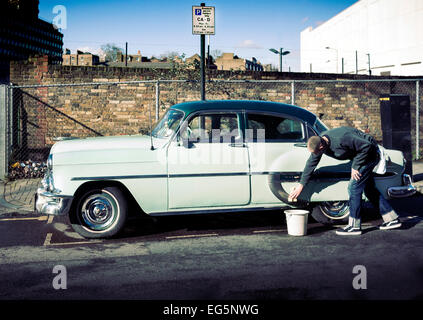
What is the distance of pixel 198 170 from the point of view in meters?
5.92

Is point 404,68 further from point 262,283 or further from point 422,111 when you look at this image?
point 262,283

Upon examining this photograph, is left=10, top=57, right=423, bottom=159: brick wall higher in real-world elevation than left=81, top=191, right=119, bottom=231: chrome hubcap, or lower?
higher

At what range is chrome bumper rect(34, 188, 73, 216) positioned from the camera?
5.69 meters

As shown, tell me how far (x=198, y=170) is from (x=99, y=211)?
4.48 feet

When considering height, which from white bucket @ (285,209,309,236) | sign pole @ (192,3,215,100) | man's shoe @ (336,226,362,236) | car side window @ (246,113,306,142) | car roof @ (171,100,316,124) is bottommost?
man's shoe @ (336,226,362,236)

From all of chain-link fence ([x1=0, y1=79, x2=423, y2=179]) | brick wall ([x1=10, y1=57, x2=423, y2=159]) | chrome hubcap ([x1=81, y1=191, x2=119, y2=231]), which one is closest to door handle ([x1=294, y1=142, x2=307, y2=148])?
chrome hubcap ([x1=81, y1=191, x2=119, y2=231])

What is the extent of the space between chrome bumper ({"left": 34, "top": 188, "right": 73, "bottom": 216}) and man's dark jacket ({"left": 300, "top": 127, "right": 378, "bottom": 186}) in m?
2.98

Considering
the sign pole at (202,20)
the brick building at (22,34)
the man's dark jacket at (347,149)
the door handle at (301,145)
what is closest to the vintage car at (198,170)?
the door handle at (301,145)

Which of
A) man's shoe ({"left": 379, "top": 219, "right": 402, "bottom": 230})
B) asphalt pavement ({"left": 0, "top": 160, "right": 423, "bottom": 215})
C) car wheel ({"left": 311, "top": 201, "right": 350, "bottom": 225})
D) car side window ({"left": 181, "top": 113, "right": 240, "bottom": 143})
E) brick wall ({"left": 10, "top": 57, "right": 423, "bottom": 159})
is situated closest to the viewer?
car side window ({"left": 181, "top": 113, "right": 240, "bottom": 143})

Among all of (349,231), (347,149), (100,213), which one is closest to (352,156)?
(347,149)

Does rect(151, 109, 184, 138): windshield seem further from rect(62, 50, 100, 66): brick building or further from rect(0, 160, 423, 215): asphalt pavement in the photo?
rect(62, 50, 100, 66): brick building

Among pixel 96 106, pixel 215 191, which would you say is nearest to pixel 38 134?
pixel 96 106

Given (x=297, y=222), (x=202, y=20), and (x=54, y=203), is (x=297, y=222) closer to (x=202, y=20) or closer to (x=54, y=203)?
(x=54, y=203)

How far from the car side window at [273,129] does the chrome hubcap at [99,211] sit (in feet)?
6.54
